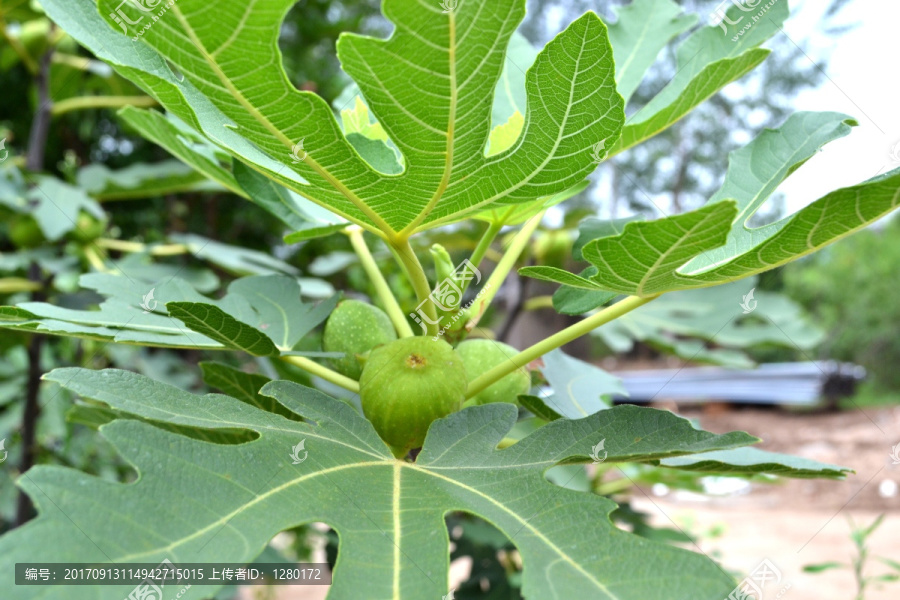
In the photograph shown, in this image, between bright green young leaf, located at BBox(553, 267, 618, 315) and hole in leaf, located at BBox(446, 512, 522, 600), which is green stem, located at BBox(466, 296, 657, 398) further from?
hole in leaf, located at BBox(446, 512, 522, 600)

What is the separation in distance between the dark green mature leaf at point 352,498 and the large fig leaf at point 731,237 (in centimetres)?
13

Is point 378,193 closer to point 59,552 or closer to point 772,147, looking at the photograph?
point 59,552

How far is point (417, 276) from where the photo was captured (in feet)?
2.30

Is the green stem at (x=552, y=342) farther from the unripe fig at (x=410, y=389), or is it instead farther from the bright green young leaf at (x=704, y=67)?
the bright green young leaf at (x=704, y=67)

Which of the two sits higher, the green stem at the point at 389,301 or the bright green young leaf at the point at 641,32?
the bright green young leaf at the point at 641,32

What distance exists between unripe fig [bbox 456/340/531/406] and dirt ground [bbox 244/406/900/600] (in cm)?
130

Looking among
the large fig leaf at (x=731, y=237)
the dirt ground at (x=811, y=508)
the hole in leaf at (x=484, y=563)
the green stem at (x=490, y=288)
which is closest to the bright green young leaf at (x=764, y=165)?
the large fig leaf at (x=731, y=237)

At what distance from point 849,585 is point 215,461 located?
17.6 ft

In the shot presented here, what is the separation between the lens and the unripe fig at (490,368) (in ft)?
2.51

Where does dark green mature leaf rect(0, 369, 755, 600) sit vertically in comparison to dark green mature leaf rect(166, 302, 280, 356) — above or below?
below

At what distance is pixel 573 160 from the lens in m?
0.57

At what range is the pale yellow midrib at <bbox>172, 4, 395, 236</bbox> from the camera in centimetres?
45

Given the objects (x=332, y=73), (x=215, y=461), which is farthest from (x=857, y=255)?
(x=215, y=461)

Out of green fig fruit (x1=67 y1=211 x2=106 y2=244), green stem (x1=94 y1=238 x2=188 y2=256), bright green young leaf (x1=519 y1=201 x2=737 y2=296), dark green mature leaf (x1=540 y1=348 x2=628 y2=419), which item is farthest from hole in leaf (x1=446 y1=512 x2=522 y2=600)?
green fig fruit (x1=67 y1=211 x2=106 y2=244)
